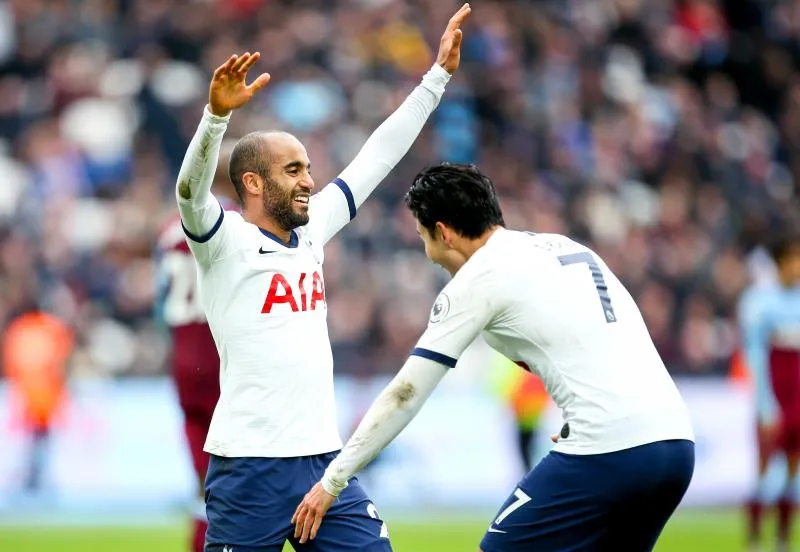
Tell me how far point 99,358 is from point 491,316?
417 inches

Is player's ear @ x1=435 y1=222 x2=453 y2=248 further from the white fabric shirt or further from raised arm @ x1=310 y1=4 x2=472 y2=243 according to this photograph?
raised arm @ x1=310 y1=4 x2=472 y2=243

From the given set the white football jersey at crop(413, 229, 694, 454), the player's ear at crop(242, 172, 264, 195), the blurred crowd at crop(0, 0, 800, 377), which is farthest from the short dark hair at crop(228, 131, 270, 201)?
the blurred crowd at crop(0, 0, 800, 377)

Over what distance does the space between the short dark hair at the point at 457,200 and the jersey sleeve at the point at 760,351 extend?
6.78 metres

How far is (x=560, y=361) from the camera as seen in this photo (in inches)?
210

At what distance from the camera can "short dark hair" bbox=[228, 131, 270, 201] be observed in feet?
19.0

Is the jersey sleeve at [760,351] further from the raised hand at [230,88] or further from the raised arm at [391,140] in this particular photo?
the raised hand at [230,88]

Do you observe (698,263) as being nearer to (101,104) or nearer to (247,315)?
(101,104)

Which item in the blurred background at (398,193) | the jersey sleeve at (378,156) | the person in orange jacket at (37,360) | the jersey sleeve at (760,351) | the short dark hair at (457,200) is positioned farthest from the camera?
the person in orange jacket at (37,360)

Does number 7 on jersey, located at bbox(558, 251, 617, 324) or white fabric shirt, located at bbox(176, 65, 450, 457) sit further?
white fabric shirt, located at bbox(176, 65, 450, 457)

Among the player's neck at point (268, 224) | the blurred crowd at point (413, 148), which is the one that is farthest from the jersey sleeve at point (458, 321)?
the blurred crowd at point (413, 148)

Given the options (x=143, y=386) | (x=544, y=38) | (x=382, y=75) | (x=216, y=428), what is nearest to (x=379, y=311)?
(x=143, y=386)

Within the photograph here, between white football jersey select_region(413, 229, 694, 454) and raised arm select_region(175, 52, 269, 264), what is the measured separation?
1.02m

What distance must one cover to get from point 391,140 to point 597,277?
1503 mm

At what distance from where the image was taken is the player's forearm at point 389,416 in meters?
Result: 5.29
